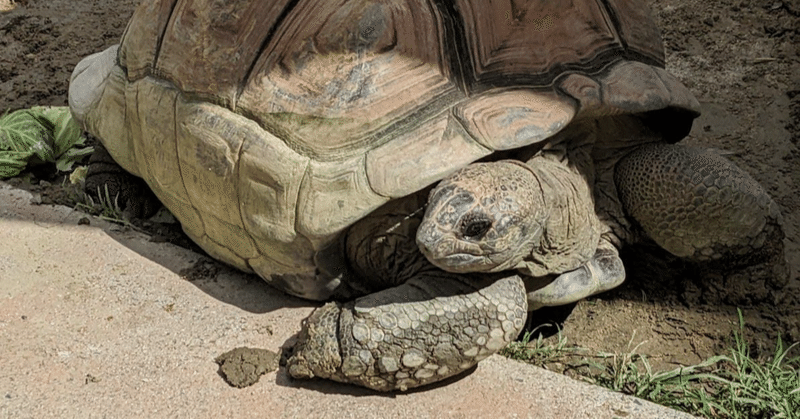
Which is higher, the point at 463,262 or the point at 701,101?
the point at 463,262

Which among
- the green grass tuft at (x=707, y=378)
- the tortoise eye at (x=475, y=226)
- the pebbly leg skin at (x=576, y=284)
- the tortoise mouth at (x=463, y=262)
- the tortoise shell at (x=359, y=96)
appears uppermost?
the tortoise shell at (x=359, y=96)

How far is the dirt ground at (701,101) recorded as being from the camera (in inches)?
138

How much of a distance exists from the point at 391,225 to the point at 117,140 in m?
1.65

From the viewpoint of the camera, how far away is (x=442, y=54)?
3066mm

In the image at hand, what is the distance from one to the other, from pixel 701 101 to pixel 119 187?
132 inches

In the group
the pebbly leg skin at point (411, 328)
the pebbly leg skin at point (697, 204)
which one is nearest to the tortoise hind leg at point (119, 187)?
the pebbly leg skin at point (411, 328)

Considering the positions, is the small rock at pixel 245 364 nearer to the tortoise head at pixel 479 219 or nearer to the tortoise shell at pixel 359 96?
the tortoise shell at pixel 359 96

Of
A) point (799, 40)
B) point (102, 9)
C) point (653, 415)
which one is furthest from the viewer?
point (102, 9)

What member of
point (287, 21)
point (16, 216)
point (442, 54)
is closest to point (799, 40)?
point (442, 54)

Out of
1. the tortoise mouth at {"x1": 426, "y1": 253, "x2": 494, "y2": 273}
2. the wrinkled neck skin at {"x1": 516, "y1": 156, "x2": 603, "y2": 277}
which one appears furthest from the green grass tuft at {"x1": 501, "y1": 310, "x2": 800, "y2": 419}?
the tortoise mouth at {"x1": 426, "y1": 253, "x2": 494, "y2": 273}

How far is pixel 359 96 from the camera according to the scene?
306cm

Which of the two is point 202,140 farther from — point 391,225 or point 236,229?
point 391,225

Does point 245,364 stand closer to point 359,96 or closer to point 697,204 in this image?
Answer: point 359,96

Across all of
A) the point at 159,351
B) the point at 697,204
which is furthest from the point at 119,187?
the point at 697,204
